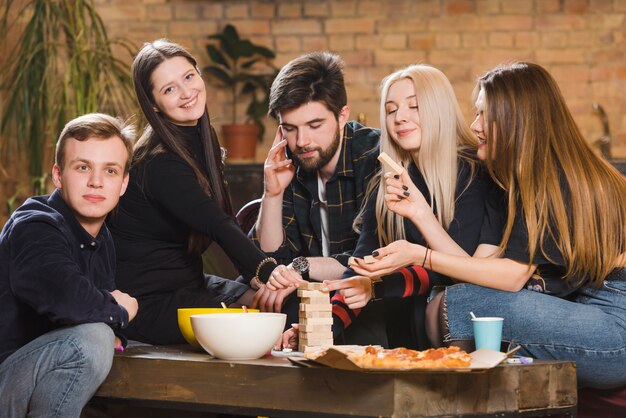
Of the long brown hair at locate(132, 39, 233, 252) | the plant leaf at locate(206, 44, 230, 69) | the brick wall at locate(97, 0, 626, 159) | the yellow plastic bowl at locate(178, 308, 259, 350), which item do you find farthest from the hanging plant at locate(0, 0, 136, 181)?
the yellow plastic bowl at locate(178, 308, 259, 350)

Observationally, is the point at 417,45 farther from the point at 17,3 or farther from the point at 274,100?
the point at 274,100

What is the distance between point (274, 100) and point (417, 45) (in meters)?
2.66

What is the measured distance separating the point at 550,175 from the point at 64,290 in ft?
4.07

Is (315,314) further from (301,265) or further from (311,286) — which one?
(301,265)

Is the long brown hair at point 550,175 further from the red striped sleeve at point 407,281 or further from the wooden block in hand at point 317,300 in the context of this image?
the wooden block in hand at point 317,300

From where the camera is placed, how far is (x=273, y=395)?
199 centimetres

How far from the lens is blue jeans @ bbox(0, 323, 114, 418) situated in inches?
81.6

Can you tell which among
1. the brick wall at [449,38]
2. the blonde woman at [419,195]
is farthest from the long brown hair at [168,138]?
the brick wall at [449,38]

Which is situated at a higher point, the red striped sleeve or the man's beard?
the man's beard

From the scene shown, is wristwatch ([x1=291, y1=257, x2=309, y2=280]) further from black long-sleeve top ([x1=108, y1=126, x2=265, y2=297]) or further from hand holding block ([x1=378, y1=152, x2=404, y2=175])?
hand holding block ([x1=378, y1=152, x2=404, y2=175])

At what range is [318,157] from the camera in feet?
9.97

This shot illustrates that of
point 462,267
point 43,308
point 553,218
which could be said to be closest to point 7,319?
point 43,308

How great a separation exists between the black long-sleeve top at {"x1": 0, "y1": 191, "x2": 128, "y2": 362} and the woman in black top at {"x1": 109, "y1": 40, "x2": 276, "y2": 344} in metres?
0.40

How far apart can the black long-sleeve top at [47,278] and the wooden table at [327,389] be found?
0.50 feet
